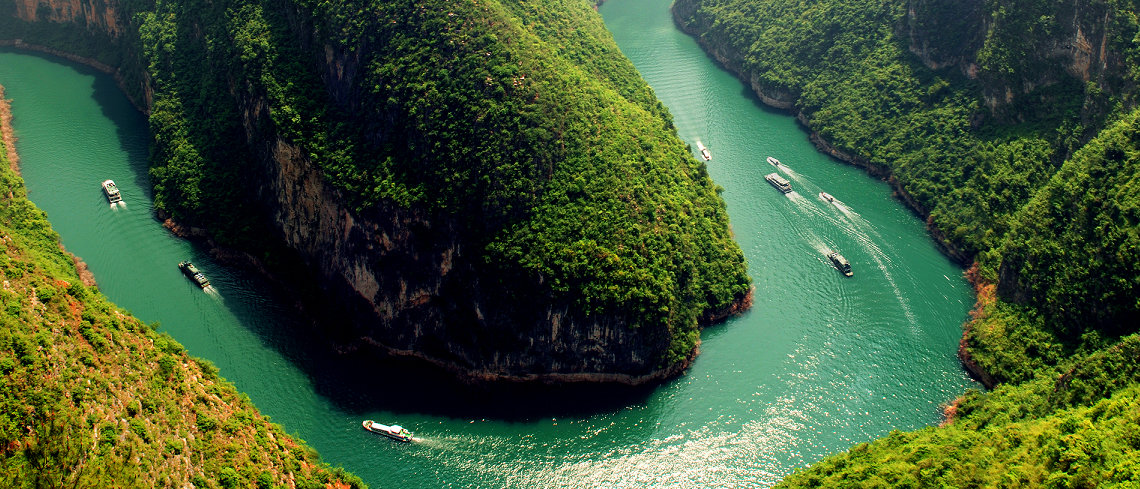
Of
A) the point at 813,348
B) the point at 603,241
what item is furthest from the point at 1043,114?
the point at 603,241

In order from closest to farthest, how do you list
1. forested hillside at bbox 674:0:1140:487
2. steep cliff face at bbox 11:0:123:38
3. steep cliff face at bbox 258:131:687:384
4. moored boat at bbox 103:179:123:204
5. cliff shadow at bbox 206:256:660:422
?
1. forested hillside at bbox 674:0:1140:487
2. cliff shadow at bbox 206:256:660:422
3. steep cliff face at bbox 258:131:687:384
4. moored boat at bbox 103:179:123:204
5. steep cliff face at bbox 11:0:123:38

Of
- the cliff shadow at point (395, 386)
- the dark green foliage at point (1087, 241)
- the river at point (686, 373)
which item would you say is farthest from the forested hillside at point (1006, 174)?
the cliff shadow at point (395, 386)

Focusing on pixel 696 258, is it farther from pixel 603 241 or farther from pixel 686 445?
pixel 686 445

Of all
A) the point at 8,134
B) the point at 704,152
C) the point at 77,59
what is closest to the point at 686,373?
the point at 704,152

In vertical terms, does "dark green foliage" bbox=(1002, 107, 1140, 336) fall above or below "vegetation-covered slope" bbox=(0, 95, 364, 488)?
above

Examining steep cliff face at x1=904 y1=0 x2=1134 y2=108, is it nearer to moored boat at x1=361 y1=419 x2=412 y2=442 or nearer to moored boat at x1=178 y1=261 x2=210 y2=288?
moored boat at x1=361 y1=419 x2=412 y2=442

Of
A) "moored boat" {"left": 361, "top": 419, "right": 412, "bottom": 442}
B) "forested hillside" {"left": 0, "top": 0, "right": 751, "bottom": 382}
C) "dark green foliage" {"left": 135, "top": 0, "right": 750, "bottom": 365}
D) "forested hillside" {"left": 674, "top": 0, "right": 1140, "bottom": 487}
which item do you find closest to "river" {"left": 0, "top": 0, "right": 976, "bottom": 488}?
"moored boat" {"left": 361, "top": 419, "right": 412, "bottom": 442}

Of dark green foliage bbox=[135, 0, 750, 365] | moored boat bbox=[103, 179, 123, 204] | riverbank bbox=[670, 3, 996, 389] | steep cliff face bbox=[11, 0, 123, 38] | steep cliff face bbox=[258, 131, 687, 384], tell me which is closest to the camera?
steep cliff face bbox=[258, 131, 687, 384]
